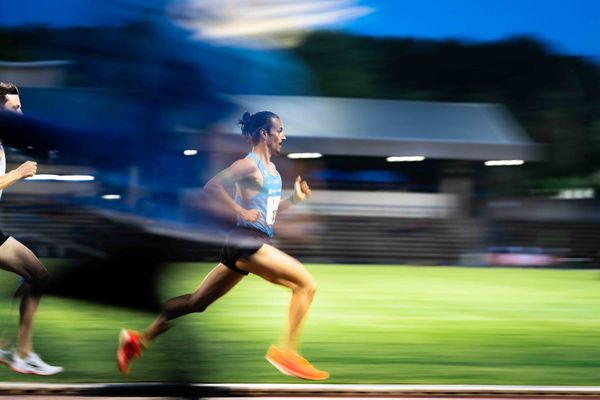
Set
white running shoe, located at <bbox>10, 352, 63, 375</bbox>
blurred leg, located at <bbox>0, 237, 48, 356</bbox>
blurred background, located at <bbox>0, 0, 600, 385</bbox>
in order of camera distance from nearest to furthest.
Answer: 1. blurred background, located at <bbox>0, 0, 600, 385</bbox>
2. blurred leg, located at <bbox>0, 237, 48, 356</bbox>
3. white running shoe, located at <bbox>10, 352, 63, 375</bbox>

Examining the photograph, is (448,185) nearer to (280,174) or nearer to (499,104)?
(499,104)

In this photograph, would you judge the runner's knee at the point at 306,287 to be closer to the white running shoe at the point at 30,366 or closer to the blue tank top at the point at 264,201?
the blue tank top at the point at 264,201

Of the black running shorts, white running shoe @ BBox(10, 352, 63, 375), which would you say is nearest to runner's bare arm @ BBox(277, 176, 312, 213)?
the black running shorts

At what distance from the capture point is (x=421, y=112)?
4.88 meters

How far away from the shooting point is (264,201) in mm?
3910

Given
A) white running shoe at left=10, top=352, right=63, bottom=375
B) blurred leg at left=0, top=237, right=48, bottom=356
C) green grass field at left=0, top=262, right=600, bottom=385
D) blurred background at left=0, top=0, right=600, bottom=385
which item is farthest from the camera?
green grass field at left=0, top=262, right=600, bottom=385

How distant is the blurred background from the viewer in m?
3.87

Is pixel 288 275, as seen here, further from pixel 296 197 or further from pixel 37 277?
pixel 37 277

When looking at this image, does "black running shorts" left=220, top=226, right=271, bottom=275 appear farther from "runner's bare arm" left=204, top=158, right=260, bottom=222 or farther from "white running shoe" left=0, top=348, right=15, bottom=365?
"white running shoe" left=0, top=348, right=15, bottom=365

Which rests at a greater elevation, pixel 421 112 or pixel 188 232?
pixel 421 112

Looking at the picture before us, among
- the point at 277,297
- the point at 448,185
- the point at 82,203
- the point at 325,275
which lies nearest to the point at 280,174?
the point at 82,203

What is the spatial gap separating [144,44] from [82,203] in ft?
2.28

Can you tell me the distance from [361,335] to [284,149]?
8.60ft

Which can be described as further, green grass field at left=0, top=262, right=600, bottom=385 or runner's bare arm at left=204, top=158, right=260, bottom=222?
green grass field at left=0, top=262, right=600, bottom=385
